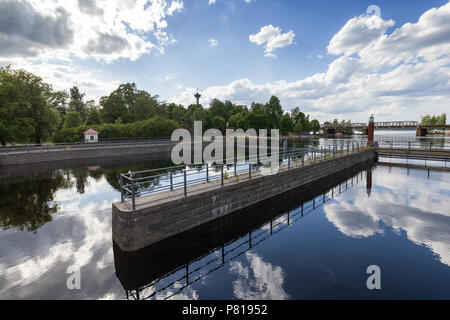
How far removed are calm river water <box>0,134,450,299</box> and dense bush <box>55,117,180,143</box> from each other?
31.2 metres

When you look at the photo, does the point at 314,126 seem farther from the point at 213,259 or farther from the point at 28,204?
the point at 28,204

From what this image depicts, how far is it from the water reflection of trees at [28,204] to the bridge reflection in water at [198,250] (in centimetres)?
553

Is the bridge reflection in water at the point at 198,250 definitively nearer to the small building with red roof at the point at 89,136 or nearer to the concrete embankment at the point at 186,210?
the concrete embankment at the point at 186,210

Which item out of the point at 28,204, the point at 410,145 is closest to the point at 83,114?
the point at 28,204

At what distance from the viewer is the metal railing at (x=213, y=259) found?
6.38m

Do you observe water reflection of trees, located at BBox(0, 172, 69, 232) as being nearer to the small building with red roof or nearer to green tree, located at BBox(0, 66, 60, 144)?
green tree, located at BBox(0, 66, 60, 144)

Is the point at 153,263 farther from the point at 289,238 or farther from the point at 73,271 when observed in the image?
the point at 289,238

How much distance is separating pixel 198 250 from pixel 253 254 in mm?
2142

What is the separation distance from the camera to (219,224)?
1052 centimetres

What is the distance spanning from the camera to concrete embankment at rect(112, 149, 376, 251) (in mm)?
7934

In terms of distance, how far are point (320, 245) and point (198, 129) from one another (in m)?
65.0

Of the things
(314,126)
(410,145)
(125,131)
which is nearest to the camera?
(410,145)

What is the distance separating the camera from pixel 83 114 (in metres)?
85.8

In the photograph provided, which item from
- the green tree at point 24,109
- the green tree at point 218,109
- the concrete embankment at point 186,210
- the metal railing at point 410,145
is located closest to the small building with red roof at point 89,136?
the green tree at point 24,109
